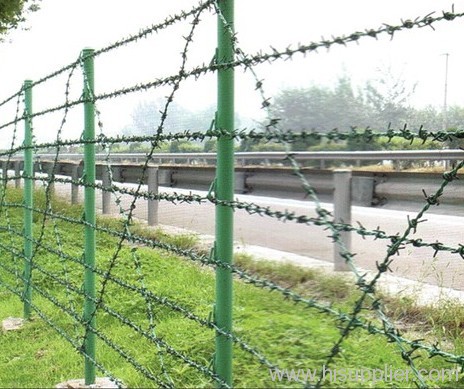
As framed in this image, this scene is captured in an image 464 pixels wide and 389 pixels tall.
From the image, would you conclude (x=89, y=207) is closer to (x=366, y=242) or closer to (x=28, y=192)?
(x=366, y=242)

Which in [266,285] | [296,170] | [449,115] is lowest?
[266,285]

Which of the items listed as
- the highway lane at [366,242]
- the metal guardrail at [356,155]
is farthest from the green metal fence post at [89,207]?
the metal guardrail at [356,155]

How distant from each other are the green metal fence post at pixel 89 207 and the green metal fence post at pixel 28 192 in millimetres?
1848

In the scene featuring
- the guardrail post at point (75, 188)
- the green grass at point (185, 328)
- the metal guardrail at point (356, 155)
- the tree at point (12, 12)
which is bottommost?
the green grass at point (185, 328)

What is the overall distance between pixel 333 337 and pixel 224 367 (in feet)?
2.01

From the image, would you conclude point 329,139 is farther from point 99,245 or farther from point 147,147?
point 99,245

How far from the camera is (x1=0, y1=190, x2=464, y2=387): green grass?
7.90 ft

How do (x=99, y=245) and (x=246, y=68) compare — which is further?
(x=99, y=245)

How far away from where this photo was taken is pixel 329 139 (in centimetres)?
195

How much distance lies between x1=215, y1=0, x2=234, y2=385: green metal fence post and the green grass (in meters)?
0.10

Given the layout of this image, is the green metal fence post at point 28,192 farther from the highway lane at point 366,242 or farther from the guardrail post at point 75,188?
the highway lane at point 366,242

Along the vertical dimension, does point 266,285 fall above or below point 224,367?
above

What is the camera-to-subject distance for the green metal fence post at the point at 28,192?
19.7 ft

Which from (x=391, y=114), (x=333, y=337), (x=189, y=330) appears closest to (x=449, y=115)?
(x=391, y=114)
